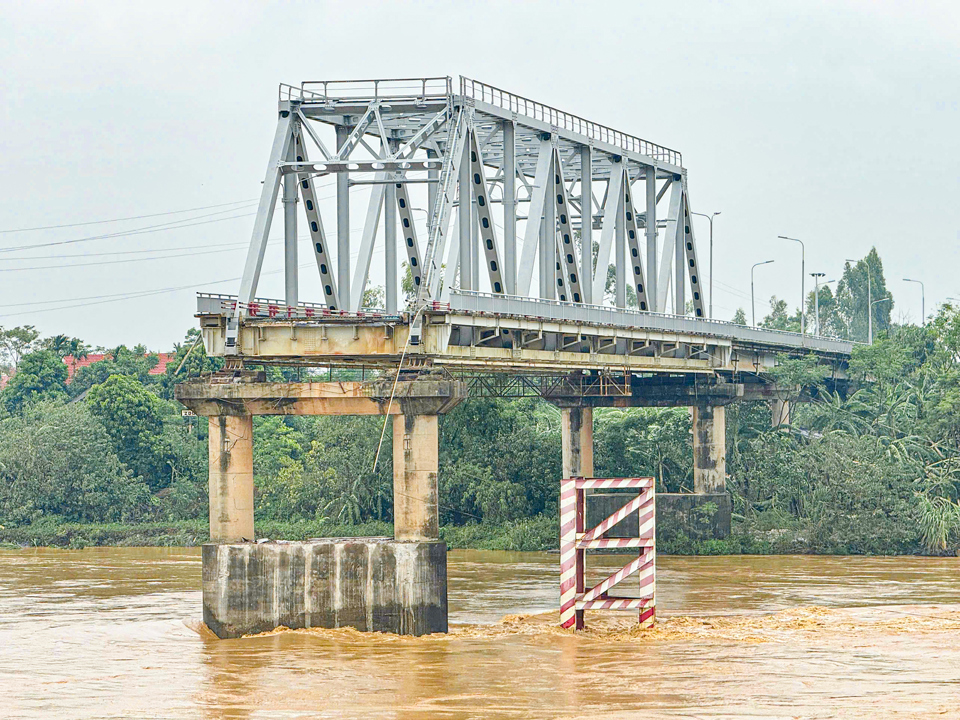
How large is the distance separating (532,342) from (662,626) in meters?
14.5

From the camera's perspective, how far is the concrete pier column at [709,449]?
2736 inches

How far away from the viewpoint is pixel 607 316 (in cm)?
5325

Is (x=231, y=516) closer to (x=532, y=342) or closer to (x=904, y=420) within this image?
(x=532, y=342)

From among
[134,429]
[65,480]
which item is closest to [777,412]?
[134,429]

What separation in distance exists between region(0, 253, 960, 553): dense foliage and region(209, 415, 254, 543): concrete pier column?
96.8 feet

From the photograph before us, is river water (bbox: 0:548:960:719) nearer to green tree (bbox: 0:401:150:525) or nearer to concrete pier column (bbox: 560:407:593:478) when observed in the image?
concrete pier column (bbox: 560:407:593:478)

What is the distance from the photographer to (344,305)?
163ft

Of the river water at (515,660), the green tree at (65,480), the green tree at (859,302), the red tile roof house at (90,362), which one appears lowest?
the river water at (515,660)

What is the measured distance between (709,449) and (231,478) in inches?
1426

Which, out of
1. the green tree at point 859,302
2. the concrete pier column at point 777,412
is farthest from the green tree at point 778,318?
the concrete pier column at point 777,412

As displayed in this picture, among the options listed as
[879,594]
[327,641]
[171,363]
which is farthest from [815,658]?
[171,363]

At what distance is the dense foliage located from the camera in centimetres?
6550

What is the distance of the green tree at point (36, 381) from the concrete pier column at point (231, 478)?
66245 millimetres

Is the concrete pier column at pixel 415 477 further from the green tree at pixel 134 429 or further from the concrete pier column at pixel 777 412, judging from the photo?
the green tree at pixel 134 429
